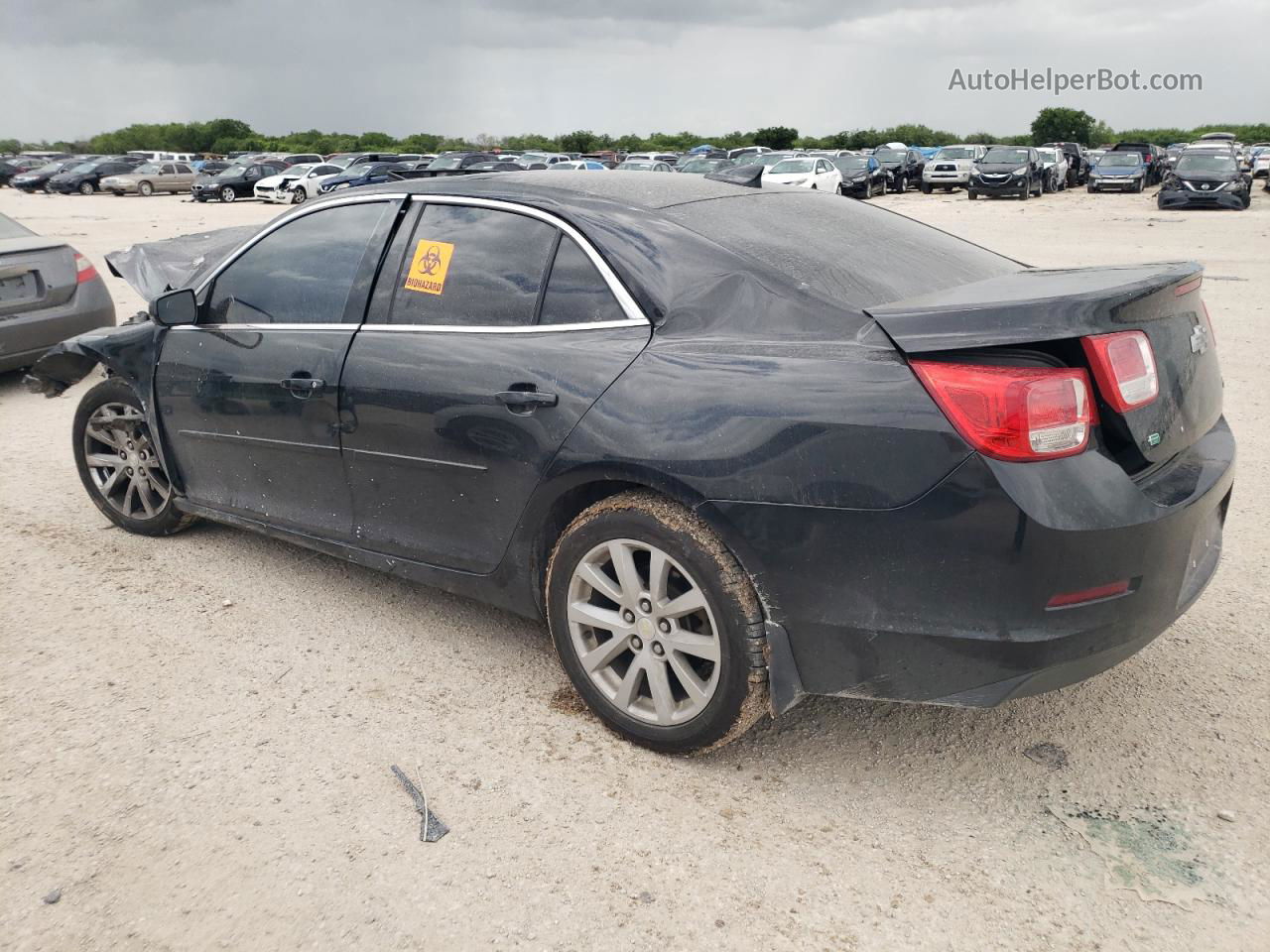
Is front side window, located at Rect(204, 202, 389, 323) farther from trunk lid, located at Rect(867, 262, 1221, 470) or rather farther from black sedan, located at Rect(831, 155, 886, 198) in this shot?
black sedan, located at Rect(831, 155, 886, 198)

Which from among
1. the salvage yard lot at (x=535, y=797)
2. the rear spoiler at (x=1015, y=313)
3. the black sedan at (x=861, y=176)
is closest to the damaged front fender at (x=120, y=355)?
the salvage yard lot at (x=535, y=797)

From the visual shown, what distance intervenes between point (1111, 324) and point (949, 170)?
34205 mm

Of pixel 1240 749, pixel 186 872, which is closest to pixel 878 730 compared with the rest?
pixel 1240 749

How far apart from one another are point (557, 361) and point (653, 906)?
1.51m

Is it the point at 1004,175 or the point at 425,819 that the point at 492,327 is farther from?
the point at 1004,175

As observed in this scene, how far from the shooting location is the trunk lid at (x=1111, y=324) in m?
2.43

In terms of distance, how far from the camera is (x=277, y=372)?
3830 millimetres

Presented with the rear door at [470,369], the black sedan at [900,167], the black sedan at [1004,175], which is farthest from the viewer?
the black sedan at [900,167]

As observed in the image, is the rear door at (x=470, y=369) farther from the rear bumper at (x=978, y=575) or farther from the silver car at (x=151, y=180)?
the silver car at (x=151, y=180)

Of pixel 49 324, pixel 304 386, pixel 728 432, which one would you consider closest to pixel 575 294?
pixel 728 432

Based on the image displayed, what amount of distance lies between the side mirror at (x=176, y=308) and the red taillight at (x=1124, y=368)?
334 cm

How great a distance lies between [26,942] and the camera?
2.35 meters

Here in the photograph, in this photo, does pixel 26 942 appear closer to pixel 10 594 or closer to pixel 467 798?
pixel 467 798

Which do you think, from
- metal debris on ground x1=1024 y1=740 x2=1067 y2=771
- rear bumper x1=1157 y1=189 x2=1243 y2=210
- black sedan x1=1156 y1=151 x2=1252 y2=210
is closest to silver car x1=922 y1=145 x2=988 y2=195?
black sedan x1=1156 y1=151 x2=1252 y2=210
